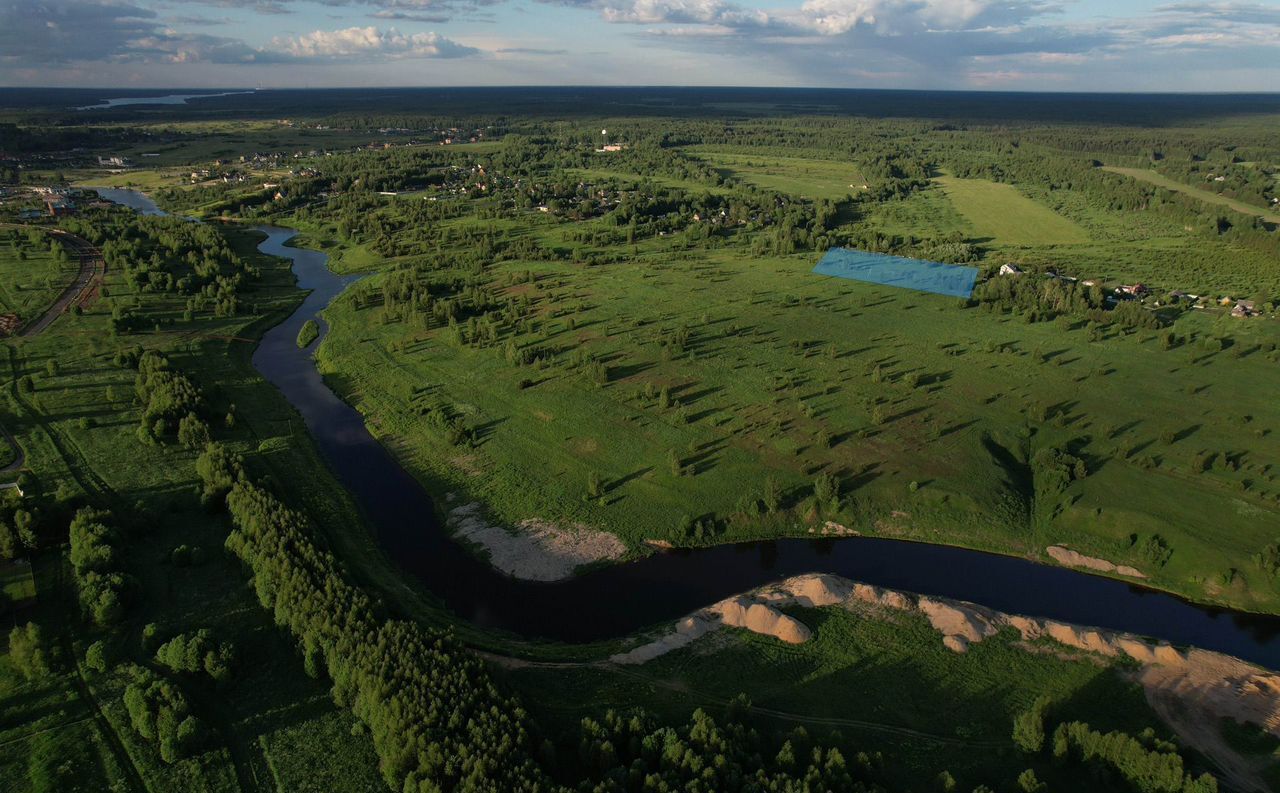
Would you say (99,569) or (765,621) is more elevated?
(99,569)

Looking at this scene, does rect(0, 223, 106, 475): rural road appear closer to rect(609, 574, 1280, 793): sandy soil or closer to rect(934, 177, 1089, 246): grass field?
rect(609, 574, 1280, 793): sandy soil

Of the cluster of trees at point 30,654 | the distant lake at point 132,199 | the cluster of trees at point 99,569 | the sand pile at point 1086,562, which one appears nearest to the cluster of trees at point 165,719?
the cluster of trees at point 30,654

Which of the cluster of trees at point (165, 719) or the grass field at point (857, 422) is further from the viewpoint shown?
the grass field at point (857, 422)

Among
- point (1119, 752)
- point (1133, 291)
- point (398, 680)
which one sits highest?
point (1133, 291)

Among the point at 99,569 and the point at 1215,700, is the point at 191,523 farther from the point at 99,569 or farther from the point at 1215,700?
the point at 1215,700

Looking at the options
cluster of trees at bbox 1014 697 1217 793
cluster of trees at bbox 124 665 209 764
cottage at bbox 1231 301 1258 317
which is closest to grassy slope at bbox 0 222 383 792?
cluster of trees at bbox 124 665 209 764

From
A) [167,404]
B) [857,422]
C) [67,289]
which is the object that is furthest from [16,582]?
[67,289]

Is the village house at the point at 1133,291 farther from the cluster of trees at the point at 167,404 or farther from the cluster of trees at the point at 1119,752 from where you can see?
the cluster of trees at the point at 167,404
